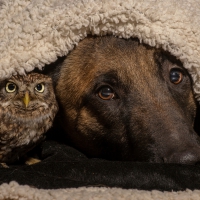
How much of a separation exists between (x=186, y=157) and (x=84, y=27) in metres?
1.04

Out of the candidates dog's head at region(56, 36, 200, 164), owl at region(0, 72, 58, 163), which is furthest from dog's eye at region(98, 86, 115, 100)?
owl at region(0, 72, 58, 163)

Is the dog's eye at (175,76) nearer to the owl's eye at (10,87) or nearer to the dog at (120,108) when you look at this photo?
the dog at (120,108)

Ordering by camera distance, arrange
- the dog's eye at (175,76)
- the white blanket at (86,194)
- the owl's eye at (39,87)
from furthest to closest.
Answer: the dog's eye at (175,76) → the owl's eye at (39,87) → the white blanket at (86,194)

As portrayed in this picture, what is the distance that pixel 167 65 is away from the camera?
294 cm

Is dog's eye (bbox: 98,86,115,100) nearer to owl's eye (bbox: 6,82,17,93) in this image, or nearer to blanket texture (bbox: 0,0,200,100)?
blanket texture (bbox: 0,0,200,100)

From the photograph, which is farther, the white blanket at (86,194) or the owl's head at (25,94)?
the owl's head at (25,94)

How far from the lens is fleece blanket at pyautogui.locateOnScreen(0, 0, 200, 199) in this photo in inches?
109

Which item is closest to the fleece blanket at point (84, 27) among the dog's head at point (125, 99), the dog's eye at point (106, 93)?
the dog's head at point (125, 99)

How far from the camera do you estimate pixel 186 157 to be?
2.47m

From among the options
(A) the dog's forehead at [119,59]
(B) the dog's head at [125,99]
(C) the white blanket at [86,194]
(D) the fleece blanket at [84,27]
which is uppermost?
(D) the fleece blanket at [84,27]

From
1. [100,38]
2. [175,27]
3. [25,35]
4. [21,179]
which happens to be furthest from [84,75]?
[21,179]

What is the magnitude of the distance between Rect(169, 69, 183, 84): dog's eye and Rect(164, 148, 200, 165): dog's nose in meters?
0.61

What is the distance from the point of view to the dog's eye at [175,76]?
2975 mm

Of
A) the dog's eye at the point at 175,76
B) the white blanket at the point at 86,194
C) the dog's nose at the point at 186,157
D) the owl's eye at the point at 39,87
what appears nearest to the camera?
the white blanket at the point at 86,194
